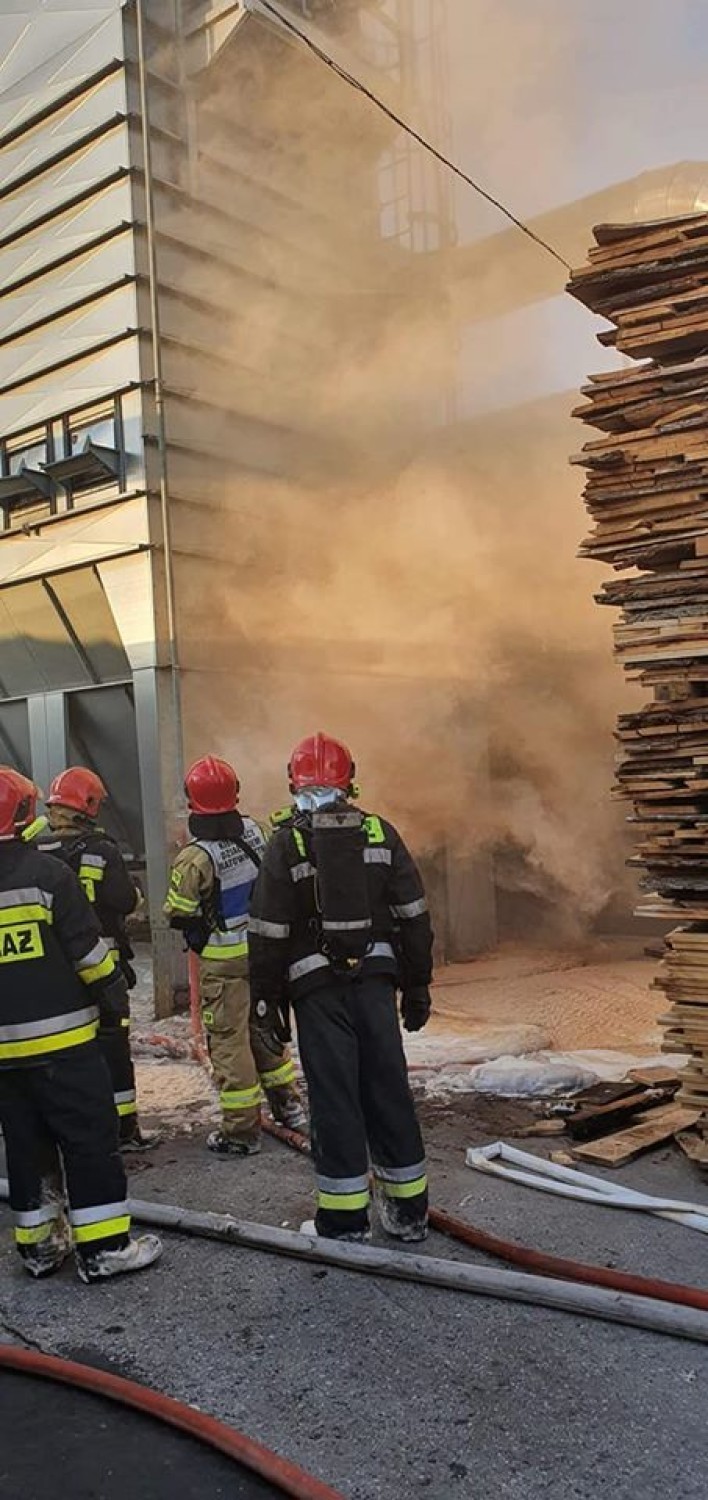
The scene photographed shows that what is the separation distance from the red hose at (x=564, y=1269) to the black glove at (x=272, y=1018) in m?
0.80

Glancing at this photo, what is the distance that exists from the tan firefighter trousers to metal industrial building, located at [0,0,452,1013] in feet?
9.68

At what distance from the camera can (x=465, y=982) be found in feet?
29.7

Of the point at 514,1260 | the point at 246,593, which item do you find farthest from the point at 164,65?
the point at 514,1260

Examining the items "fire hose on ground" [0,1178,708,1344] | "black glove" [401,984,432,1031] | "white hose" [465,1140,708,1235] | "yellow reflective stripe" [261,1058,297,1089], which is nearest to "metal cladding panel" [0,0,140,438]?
"yellow reflective stripe" [261,1058,297,1089]

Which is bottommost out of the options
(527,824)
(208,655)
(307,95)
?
(527,824)

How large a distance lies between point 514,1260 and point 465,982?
571 centimetres

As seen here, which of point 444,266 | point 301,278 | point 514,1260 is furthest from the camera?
point 444,266

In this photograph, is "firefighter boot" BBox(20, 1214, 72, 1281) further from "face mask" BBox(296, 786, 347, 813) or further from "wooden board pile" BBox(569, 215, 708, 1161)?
"wooden board pile" BBox(569, 215, 708, 1161)

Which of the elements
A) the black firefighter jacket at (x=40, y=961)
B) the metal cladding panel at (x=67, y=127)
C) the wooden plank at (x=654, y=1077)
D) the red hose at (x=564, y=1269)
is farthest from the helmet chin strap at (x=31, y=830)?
the metal cladding panel at (x=67, y=127)

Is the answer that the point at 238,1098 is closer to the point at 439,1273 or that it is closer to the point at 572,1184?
the point at 572,1184

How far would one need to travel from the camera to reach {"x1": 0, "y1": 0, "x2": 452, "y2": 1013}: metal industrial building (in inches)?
309

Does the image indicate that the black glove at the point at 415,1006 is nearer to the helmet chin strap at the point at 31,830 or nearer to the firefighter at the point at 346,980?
the firefighter at the point at 346,980

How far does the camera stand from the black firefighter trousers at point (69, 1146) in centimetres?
354

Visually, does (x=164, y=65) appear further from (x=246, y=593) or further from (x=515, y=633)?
(x=515, y=633)
